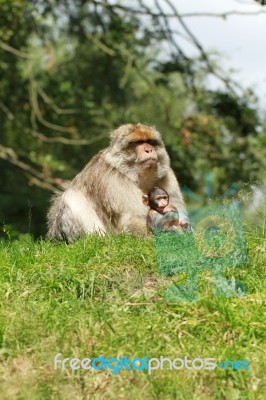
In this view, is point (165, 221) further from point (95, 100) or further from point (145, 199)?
point (95, 100)

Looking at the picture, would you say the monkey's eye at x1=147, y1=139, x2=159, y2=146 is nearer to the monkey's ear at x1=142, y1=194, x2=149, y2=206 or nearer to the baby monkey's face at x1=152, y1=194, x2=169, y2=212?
the monkey's ear at x1=142, y1=194, x2=149, y2=206

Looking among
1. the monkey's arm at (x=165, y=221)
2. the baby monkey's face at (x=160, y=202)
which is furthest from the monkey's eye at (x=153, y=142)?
the monkey's arm at (x=165, y=221)

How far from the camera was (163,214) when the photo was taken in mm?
7773

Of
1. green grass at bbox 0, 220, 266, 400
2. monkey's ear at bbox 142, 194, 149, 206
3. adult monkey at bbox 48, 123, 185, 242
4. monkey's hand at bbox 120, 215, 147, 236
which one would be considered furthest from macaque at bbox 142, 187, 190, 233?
green grass at bbox 0, 220, 266, 400

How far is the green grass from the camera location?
4.97m

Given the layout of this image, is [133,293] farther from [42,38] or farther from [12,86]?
[12,86]

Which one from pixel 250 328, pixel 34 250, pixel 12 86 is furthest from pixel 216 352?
pixel 12 86

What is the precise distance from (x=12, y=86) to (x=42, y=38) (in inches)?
124

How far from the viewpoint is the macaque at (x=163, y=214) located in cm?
758

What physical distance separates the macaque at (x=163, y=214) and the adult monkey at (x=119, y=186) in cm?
25

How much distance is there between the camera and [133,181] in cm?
846

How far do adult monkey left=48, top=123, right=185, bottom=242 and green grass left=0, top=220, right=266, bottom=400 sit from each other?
1.25 metres

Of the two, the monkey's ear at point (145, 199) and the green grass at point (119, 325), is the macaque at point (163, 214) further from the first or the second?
the green grass at point (119, 325)

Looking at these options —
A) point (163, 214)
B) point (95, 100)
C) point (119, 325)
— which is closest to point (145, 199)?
point (163, 214)
